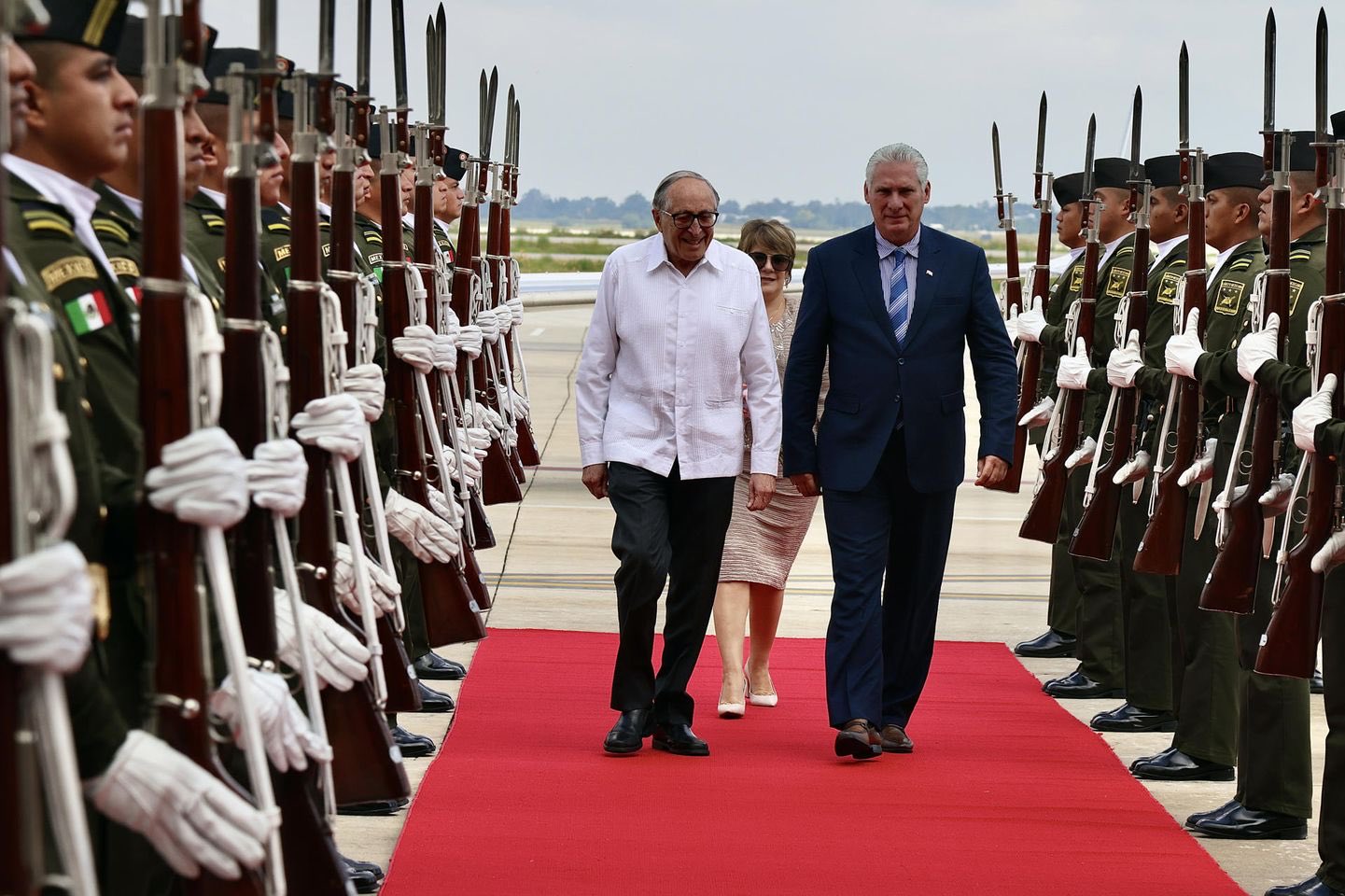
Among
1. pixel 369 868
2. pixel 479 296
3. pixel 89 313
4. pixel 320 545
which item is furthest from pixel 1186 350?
pixel 479 296

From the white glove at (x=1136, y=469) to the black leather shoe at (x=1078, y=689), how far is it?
1026 mm

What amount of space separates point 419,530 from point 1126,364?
2.50 meters

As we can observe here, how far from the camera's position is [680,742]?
5.97 m

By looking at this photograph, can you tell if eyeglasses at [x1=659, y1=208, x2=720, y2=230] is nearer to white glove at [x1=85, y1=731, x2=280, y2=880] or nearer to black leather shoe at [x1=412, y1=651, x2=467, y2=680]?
black leather shoe at [x1=412, y1=651, x2=467, y2=680]

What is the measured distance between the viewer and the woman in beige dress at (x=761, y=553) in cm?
665

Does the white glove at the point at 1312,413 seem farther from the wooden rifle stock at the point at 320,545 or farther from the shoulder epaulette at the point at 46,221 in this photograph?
the shoulder epaulette at the point at 46,221

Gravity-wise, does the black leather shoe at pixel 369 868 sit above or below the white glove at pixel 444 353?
below

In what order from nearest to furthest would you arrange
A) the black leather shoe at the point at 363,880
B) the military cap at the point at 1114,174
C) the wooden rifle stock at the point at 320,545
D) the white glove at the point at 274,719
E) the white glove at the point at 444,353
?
the white glove at the point at 274,719 < the wooden rifle stock at the point at 320,545 < the black leather shoe at the point at 363,880 < the white glove at the point at 444,353 < the military cap at the point at 1114,174

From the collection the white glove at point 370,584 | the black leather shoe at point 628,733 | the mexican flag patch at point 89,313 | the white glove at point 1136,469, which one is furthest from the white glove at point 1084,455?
the mexican flag patch at point 89,313

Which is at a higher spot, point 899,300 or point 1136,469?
point 899,300

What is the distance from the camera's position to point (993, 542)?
38.4ft

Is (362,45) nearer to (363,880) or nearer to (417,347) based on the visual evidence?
(417,347)

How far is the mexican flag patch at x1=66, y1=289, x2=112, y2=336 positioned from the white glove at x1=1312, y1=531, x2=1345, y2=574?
2819 millimetres

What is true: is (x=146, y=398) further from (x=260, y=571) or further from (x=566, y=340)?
(x=566, y=340)
